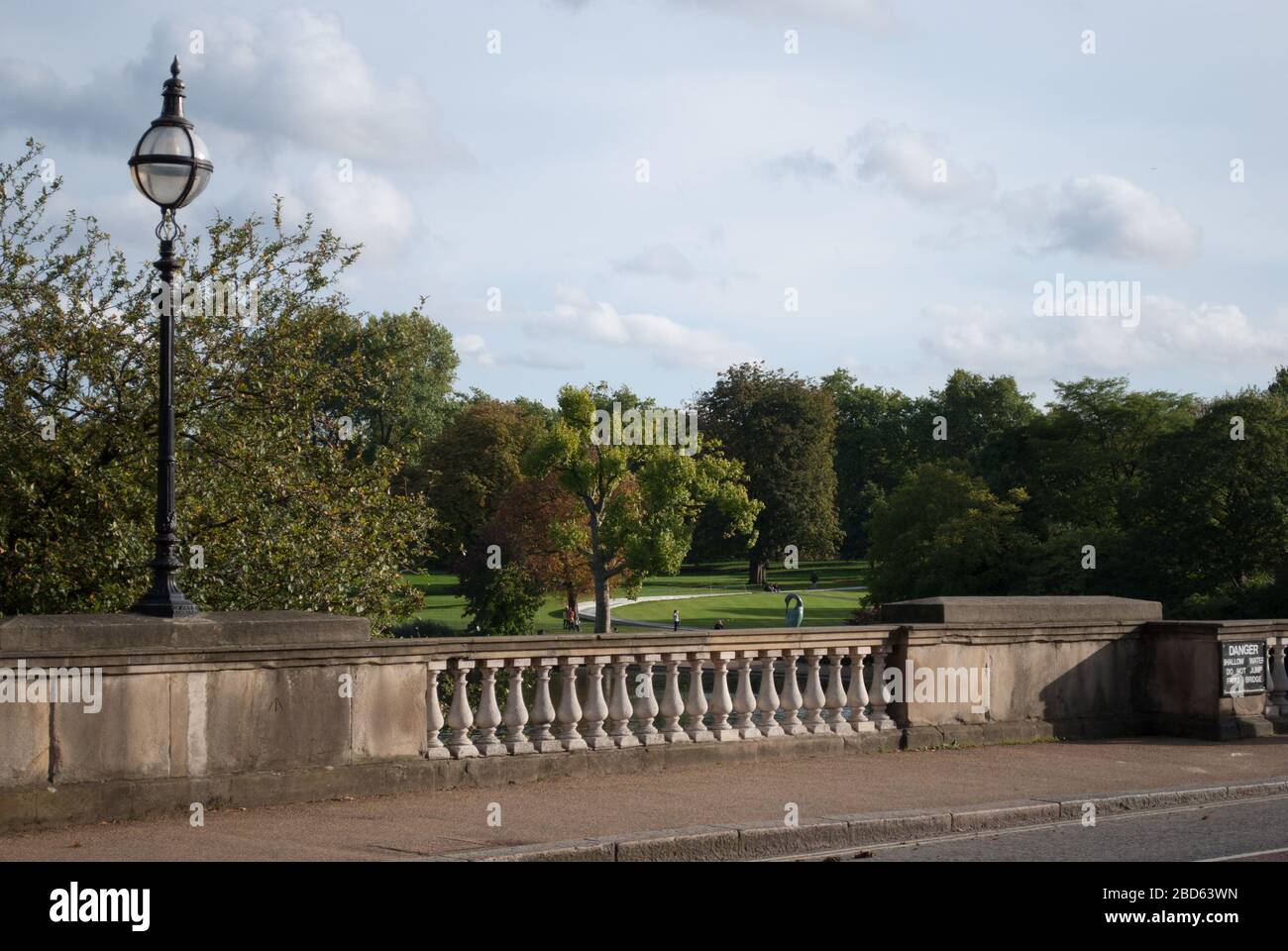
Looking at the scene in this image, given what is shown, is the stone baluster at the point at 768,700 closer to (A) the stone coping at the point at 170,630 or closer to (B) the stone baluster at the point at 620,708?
(B) the stone baluster at the point at 620,708

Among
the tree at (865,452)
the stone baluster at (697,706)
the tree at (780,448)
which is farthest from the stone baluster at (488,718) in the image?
the tree at (865,452)

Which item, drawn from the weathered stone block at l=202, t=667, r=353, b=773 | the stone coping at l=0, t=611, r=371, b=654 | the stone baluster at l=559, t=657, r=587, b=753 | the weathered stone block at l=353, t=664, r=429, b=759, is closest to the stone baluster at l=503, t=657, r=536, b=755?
the stone baluster at l=559, t=657, r=587, b=753

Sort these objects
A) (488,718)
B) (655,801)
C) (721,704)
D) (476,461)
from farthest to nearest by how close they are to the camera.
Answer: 1. (476,461)
2. (721,704)
3. (488,718)
4. (655,801)

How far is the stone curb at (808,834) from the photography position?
8.23 metres

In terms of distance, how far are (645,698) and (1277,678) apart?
7.76 meters

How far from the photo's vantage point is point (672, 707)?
11828 mm

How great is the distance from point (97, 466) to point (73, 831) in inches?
316

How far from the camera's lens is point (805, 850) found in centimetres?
897

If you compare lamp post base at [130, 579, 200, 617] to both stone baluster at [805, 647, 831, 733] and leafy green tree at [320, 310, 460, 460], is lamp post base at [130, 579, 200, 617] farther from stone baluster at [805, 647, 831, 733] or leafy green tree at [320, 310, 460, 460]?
leafy green tree at [320, 310, 460, 460]

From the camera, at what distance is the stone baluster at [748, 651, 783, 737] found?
1234 centimetres

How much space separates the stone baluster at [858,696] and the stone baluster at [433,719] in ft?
13.6

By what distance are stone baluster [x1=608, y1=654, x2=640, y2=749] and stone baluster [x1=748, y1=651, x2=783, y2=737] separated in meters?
1.34

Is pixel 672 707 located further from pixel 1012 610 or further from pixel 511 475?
pixel 511 475

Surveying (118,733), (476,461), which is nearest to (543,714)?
(118,733)
